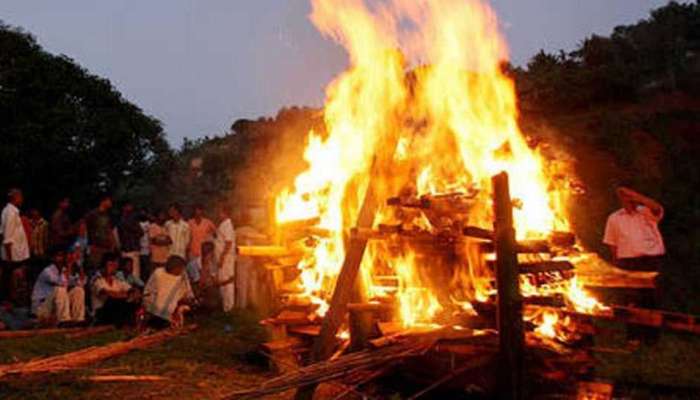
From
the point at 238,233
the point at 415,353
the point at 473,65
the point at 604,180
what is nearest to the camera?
the point at 415,353

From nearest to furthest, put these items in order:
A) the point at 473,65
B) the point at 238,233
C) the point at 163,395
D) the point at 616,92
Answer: the point at 163,395 → the point at 473,65 → the point at 238,233 → the point at 616,92

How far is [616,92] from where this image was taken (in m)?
22.1

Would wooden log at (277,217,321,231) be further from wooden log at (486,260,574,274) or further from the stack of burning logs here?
wooden log at (486,260,574,274)

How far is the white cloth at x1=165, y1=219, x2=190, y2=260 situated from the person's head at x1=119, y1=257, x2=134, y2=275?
119 centimetres

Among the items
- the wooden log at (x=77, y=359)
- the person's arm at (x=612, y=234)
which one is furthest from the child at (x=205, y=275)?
the person's arm at (x=612, y=234)

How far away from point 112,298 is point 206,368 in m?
4.04

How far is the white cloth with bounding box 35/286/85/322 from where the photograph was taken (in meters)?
11.5

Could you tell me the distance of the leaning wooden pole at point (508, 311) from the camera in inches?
245

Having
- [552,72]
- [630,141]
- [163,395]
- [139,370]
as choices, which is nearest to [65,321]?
[139,370]

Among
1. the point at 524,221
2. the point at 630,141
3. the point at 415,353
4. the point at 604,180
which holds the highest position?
the point at 630,141

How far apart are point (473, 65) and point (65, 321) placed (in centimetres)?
816

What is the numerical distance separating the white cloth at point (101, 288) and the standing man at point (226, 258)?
2088 millimetres

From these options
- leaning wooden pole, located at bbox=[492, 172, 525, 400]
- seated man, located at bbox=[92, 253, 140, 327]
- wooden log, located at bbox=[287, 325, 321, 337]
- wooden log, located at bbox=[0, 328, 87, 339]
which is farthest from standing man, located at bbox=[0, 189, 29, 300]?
leaning wooden pole, located at bbox=[492, 172, 525, 400]

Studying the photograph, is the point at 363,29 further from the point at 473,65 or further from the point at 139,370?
the point at 139,370
